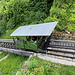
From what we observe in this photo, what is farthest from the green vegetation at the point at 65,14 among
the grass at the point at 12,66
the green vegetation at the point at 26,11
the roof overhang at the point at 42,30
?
the grass at the point at 12,66

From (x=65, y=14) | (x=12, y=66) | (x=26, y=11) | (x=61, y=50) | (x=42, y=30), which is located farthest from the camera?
(x=26, y=11)

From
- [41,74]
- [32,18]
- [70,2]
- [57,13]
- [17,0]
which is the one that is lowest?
[41,74]

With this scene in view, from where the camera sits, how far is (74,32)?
7930 mm

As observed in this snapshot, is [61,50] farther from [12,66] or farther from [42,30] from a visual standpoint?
[12,66]

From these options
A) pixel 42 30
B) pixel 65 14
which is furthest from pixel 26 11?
pixel 42 30

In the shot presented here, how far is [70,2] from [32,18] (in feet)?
26.1

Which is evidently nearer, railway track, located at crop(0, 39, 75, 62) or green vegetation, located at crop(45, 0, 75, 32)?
railway track, located at crop(0, 39, 75, 62)

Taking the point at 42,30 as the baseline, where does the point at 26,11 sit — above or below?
above

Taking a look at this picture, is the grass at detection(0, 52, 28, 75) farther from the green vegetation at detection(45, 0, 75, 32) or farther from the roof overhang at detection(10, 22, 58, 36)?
the green vegetation at detection(45, 0, 75, 32)

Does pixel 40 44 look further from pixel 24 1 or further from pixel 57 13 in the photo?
pixel 24 1

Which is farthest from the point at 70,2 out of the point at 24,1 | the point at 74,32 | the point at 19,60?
the point at 24,1

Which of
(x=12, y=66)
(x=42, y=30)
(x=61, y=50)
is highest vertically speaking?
(x=42, y=30)

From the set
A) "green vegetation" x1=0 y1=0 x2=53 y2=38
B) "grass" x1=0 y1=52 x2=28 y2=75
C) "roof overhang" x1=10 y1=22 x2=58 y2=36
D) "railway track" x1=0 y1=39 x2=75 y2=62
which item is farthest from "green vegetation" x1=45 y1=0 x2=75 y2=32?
"grass" x1=0 y1=52 x2=28 y2=75

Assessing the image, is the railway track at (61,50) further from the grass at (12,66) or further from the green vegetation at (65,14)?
the green vegetation at (65,14)
